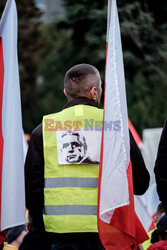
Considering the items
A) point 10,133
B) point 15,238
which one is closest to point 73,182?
point 10,133

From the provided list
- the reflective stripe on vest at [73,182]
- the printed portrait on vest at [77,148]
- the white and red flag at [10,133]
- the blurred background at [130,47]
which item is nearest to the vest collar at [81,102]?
the printed portrait on vest at [77,148]

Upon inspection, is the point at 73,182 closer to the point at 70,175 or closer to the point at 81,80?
the point at 70,175

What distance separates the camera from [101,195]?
8.30 ft

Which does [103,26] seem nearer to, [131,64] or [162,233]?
[131,64]

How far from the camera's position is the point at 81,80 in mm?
2896

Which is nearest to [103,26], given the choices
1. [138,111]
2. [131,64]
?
[131,64]

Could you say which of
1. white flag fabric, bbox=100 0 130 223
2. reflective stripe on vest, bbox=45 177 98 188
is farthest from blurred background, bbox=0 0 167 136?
reflective stripe on vest, bbox=45 177 98 188

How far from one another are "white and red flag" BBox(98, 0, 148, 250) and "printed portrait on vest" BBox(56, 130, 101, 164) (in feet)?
0.41

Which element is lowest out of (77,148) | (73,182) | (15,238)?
(15,238)

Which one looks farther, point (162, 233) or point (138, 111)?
point (138, 111)

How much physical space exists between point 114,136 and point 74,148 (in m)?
0.30

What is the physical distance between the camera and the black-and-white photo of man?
2.69 m

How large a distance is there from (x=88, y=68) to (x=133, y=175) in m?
0.82

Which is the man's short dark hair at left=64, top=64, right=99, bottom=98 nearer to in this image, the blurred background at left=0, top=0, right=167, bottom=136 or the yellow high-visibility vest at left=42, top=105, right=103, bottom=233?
the yellow high-visibility vest at left=42, top=105, right=103, bottom=233
